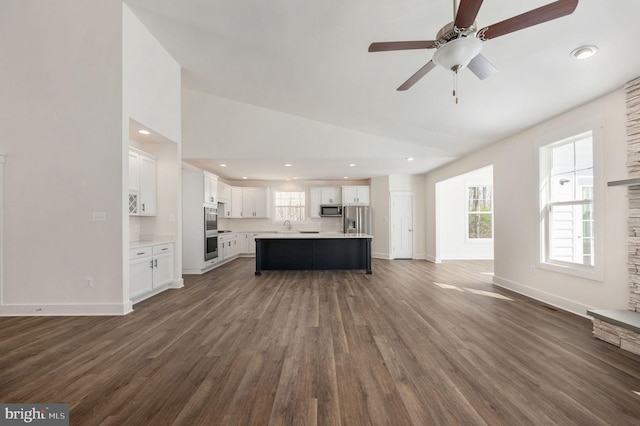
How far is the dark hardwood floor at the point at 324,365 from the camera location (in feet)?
5.70

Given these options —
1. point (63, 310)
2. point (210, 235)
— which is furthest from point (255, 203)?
point (63, 310)

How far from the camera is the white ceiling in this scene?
2.62 meters

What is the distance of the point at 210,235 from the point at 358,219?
14.8 ft

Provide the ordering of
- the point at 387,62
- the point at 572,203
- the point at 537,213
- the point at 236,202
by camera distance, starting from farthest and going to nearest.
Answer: the point at 236,202 → the point at 537,213 → the point at 572,203 → the point at 387,62

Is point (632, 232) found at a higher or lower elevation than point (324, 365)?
higher

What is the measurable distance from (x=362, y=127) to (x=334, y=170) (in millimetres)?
2065

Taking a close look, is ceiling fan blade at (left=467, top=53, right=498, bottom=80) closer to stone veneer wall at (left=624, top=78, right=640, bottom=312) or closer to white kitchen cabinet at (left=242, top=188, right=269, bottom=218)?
stone veneer wall at (left=624, top=78, right=640, bottom=312)

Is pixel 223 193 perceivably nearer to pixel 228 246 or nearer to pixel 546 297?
pixel 228 246

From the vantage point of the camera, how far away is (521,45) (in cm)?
279

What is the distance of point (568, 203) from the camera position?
12.5ft

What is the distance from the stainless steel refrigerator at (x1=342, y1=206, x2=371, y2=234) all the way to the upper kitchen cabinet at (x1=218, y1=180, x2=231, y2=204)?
3.69m

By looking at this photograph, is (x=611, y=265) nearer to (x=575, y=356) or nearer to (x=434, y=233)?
(x=575, y=356)

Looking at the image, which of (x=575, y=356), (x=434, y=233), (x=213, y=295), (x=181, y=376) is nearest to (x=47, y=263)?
(x=213, y=295)

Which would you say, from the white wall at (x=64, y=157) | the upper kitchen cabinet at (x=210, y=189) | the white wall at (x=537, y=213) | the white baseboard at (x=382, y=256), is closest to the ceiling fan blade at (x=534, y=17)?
the white wall at (x=537, y=213)
